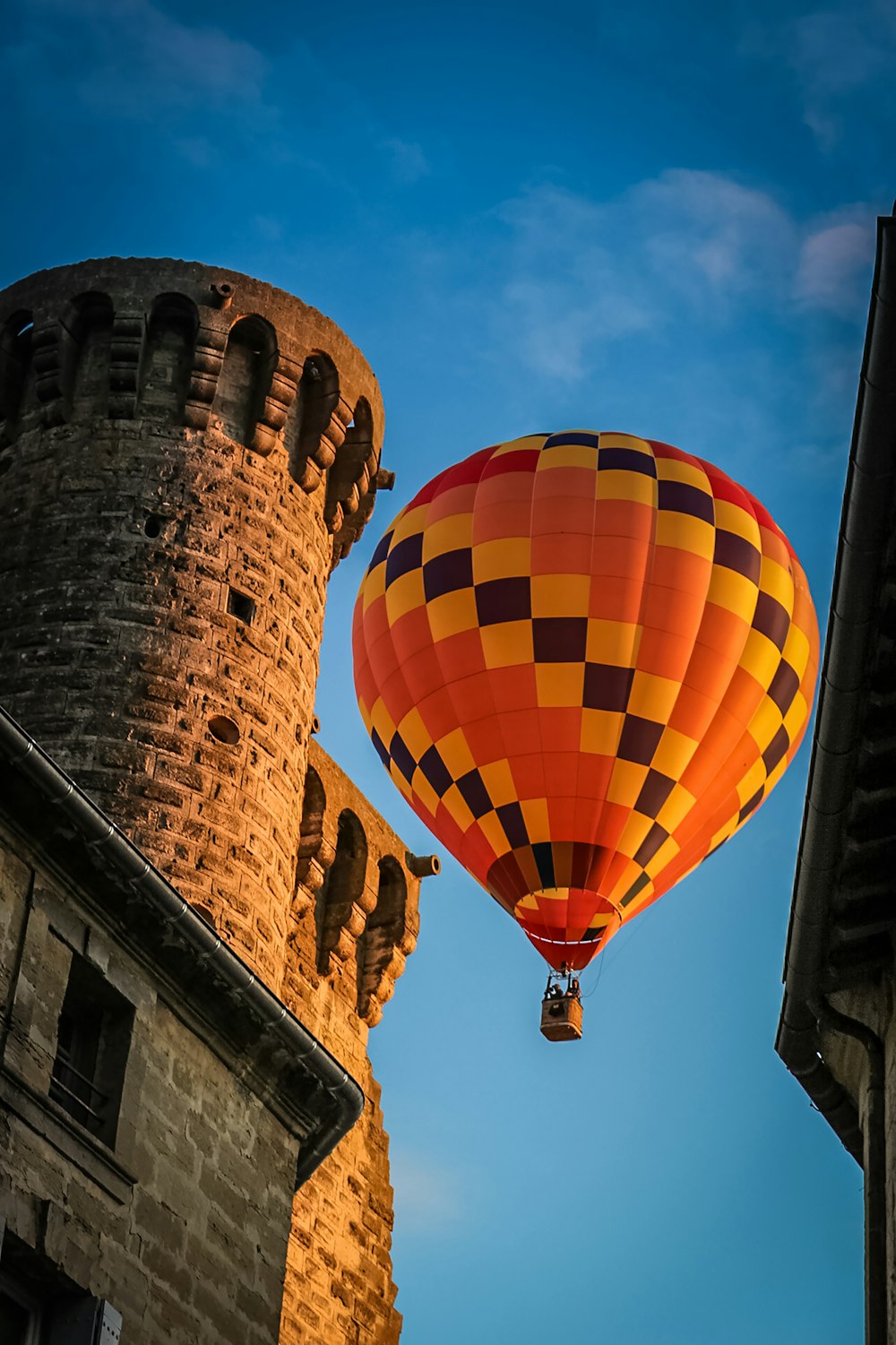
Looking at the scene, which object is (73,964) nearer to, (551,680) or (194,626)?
(194,626)

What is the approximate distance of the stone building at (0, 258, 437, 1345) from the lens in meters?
11.0

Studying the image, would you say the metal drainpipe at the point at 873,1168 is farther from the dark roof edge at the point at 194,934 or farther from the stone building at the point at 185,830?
the stone building at the point at 185,830

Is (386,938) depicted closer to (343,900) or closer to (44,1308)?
(343,900)

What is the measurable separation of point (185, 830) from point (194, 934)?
205 inches

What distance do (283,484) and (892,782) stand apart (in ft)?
34.3

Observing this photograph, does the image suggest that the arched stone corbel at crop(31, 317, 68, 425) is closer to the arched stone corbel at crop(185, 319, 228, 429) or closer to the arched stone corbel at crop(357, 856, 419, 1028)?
the arched stone corbel at crop(185, 319, 228, 429)

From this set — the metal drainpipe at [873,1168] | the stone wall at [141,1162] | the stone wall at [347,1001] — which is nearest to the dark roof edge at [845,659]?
the metal drainpipe at [873,1168]

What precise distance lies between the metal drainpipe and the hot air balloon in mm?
7377

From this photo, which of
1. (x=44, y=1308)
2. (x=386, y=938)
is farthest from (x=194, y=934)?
(x=386, y=938)

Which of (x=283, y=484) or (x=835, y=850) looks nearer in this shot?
(x=835, y=850)

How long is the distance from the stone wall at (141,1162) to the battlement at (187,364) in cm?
898

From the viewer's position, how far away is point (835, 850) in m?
11.0

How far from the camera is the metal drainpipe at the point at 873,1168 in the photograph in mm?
11250

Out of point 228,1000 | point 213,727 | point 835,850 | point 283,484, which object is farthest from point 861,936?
point 283,484
